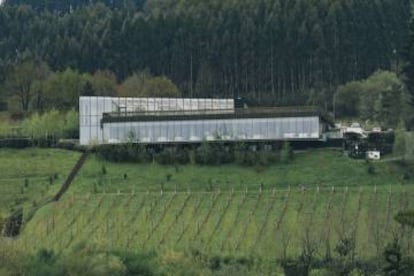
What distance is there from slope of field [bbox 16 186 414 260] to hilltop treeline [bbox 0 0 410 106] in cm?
2841

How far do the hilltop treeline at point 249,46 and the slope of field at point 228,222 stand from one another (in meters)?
28.4

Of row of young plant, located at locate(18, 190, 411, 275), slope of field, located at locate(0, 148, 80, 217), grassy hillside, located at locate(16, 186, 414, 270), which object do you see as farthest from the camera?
slope of field, located at locate(0, 148, 80, 217)

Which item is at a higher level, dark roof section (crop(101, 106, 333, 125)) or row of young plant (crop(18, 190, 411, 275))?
dark roof section (crop(101, 106, 333, 125))

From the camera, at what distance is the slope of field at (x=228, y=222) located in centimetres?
4572

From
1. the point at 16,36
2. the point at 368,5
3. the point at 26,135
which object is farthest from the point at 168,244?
the point at 16,36

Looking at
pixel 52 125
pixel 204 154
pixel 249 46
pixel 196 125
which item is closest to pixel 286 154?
pixel 204 154

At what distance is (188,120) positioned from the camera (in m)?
65.1

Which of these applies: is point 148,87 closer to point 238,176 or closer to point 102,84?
point 102,84

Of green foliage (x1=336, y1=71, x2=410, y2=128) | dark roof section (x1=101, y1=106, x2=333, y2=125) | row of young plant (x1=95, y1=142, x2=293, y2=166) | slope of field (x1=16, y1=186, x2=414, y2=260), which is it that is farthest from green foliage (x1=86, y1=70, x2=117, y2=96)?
slope of field (x1=16, y1=186, x2=414, y2=260)

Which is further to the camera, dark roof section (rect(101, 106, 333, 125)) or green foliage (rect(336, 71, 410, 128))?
green foliage (rect(336, 71, 410, 128))

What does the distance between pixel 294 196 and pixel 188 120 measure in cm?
1439

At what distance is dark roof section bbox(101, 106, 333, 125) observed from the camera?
64.1 metres

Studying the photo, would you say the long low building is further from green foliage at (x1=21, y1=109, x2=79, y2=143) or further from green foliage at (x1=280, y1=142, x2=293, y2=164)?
green foliage at (x1=280, y1=142, x2=293, y2=164)

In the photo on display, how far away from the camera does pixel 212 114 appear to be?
64938 millimetres
